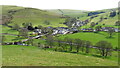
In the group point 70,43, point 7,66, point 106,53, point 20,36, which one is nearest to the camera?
point 7,66

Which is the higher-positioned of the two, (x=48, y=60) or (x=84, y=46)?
(x=48, y=60)

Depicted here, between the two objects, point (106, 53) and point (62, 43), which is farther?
point (62, 43)

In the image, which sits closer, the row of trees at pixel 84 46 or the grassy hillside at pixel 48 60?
the grassy hillside at pixel 48 60

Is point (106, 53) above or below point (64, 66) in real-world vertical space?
below

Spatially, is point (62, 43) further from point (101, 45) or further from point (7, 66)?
point (7, 66)

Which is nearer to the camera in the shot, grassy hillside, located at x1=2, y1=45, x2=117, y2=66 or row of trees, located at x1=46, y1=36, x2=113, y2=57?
grassy hillside, located at x1=2, y1=45, x2=117, y2=66

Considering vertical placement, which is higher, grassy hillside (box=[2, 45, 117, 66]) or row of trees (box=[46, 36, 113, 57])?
grassy hillside (box=[2, 45, 117, 66])

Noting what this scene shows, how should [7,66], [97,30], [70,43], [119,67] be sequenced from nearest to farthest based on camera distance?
[7,66], [119,67], [70,43], [97,30]

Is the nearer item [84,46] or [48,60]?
[48,60]

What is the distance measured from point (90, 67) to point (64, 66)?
25.4 ft

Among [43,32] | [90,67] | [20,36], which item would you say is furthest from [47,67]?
[43,32]

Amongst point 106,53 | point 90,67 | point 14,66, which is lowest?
point 106,53

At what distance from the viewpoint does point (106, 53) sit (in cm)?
7375

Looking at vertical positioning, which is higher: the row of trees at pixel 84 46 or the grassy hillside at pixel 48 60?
the grassy hillside at pixel 48 60
